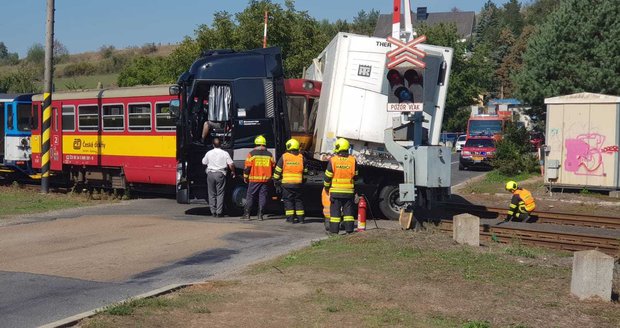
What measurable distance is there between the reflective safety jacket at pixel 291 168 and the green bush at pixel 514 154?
16835 millimetres

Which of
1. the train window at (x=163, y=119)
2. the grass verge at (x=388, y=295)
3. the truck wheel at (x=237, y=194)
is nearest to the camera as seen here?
the grass verge at (x=388, y=295)

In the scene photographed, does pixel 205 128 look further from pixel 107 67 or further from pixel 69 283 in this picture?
pixel 107 67

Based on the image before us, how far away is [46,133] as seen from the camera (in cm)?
2158

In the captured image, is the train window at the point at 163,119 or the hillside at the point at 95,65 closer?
the train window at the point at 163,119

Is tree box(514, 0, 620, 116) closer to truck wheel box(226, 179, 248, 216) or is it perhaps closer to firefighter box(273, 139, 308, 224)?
truck wheel box(226, 179, 248, 216)

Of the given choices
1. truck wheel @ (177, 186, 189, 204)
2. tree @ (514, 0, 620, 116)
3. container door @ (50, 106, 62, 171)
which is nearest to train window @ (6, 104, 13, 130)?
container door @ (50, 106, 62, 171)

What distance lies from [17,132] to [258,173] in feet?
43.0

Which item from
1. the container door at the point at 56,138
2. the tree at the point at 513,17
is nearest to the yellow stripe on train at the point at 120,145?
the container door at the point at 56,138

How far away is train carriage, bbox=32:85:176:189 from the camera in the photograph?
63.1 ft

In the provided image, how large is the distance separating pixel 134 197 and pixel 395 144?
10667 millimetres

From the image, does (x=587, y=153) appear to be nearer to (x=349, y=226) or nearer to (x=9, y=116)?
(x=349, y=226)

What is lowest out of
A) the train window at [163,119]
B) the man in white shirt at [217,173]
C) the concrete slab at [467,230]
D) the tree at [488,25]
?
the concrete slab at [467,230]

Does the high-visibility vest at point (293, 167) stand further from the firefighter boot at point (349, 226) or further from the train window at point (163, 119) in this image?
the train window at point (163, 119)

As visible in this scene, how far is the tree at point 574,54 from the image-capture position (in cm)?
2958
